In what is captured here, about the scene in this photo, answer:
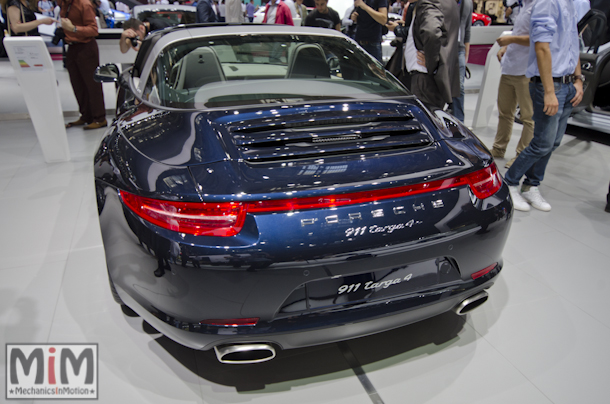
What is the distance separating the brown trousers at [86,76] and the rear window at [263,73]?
10.7ft

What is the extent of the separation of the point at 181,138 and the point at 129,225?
1.18 ft

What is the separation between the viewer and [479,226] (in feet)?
4.75

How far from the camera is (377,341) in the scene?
1.84 m

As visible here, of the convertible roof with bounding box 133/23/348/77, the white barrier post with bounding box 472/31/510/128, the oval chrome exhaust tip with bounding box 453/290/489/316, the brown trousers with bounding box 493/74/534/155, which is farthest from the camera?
the white barrier post with bounding box 472/31/510/128

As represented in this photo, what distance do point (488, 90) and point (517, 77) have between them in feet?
5.79

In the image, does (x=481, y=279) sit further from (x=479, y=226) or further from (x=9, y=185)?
(x=9, y=185)

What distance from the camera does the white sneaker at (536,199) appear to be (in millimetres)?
3180

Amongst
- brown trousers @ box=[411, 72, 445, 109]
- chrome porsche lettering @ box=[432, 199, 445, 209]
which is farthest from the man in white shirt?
chrome porsche lettering @ box=[432, 199, 445, 209]

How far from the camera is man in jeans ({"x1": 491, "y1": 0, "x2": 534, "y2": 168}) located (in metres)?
3.17

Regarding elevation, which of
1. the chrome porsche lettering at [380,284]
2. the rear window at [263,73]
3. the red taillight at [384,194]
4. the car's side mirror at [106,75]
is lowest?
the chrome porsche lettering at [380,284]

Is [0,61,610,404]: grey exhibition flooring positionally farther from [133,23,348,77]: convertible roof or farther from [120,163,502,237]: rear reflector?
[133,23,348,77]: convertible roof

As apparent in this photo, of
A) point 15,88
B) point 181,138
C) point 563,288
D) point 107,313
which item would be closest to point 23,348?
point 107,313

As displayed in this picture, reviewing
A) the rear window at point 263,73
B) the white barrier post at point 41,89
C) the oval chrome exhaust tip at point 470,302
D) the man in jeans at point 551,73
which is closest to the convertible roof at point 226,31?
the rear window at point 263,73

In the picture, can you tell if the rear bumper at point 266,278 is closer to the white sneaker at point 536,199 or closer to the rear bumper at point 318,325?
the rear bumper at point 318,325
